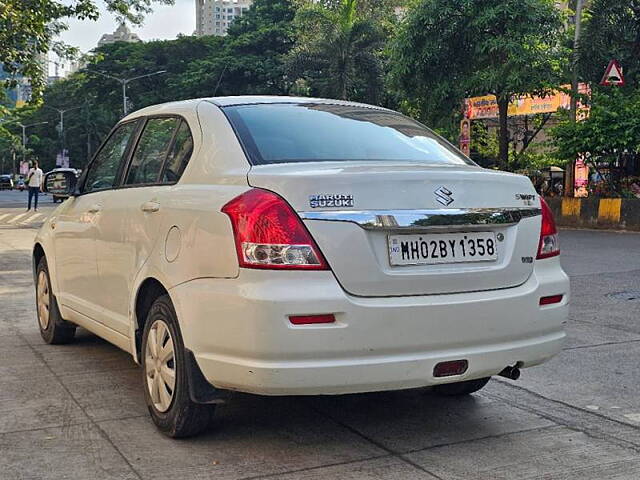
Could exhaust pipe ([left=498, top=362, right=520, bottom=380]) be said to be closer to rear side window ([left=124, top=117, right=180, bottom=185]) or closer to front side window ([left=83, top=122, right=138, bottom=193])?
rear side window ([left=124, top=117, right=180, bottom=185])

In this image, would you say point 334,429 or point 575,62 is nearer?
point 334,429

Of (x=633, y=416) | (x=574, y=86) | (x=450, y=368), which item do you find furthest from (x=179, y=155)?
(x=574, y=86)

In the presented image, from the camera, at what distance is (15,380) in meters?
5.00

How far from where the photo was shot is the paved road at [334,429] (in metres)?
3.51

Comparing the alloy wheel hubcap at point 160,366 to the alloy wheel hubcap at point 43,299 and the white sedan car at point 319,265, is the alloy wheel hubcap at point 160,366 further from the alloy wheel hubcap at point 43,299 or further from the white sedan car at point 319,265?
the alloy wheel hubcap at point 43,299

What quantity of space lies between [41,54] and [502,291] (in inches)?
792

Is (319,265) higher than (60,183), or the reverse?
(60,183)

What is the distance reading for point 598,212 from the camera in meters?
17.5

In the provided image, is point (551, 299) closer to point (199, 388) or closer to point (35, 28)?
point (199, 388)

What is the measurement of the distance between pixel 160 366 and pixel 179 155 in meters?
1.07

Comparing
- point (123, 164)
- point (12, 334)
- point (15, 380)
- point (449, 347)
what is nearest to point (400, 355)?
point (449, 347)

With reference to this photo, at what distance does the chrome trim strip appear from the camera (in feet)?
11.3

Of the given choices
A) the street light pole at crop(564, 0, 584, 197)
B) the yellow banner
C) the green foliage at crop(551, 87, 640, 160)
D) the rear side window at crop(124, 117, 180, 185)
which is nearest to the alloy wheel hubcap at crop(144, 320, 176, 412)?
the rear side window at crop(124, 117, 180, 185)

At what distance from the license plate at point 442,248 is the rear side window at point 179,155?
124cm
